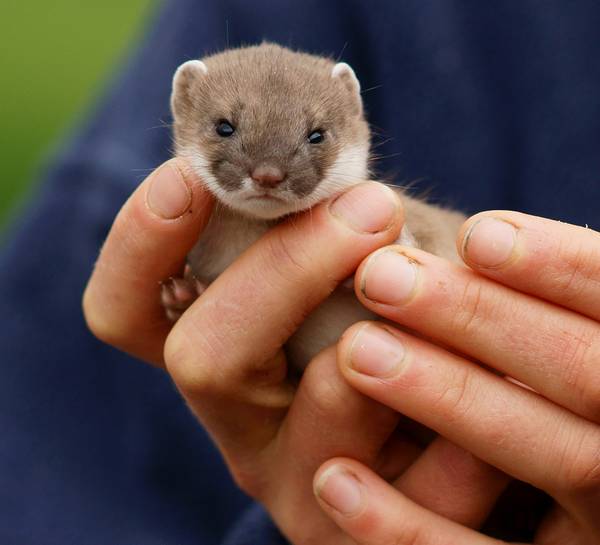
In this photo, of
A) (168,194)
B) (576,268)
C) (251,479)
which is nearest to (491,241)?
(576,268)

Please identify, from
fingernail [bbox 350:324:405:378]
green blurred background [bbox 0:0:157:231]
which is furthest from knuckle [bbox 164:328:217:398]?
green blurred background [bbox 0:0:157:231]

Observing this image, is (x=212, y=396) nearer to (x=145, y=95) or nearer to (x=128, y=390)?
(x=128, y=390)

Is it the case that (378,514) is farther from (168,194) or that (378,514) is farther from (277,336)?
(168,194)

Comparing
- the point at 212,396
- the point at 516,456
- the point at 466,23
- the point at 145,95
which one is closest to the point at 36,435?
the point at 212,396

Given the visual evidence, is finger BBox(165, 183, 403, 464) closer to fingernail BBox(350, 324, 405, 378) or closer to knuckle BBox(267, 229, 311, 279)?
knuckle BBox(267, 229, 311, 279)

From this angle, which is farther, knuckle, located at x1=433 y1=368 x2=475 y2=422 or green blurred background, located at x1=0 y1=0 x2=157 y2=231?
green blurred background, located at x1=0 y1=0 x2=157 y2=231
